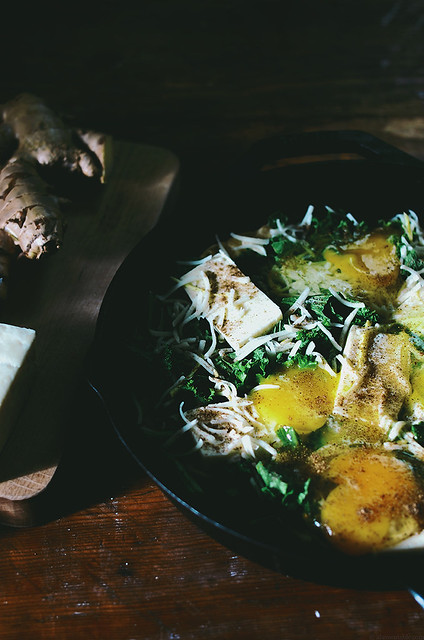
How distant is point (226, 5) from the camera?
5.26m

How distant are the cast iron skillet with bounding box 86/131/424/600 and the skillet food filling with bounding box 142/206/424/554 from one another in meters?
0.10

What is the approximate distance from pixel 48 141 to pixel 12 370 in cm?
142

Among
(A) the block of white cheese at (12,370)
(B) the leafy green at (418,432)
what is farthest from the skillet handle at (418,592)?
(A) the block of white cheese at (12,370)

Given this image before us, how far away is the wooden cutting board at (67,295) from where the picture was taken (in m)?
2.47

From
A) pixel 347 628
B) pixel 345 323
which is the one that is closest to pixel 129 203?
pixel 345 323

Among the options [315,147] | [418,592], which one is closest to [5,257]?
[315,147]

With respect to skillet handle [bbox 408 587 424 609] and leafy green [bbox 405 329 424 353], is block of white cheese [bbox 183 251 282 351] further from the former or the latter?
skillet handle [bbox 408 587 424 609]

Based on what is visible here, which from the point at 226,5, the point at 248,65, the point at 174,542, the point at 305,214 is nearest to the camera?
the point at 174,542

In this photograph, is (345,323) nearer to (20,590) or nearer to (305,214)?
(305,214)

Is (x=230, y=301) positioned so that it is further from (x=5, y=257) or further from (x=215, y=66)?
→ (x=215, y=66)

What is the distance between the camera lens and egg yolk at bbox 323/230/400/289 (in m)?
2.93

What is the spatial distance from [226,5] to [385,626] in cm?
476

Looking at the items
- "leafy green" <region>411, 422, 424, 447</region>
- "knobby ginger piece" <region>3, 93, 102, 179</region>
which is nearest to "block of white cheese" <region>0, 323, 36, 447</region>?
"knobby ginger piece" <region>3, 93, 102, 179</region>

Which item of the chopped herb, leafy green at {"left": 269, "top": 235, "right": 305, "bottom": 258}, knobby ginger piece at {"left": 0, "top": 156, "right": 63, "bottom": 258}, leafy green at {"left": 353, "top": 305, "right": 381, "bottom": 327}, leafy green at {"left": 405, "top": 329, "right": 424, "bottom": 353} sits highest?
knobby ginger piece at {"left": 0, "top": 156, "right": 63, "bottom": 258}
